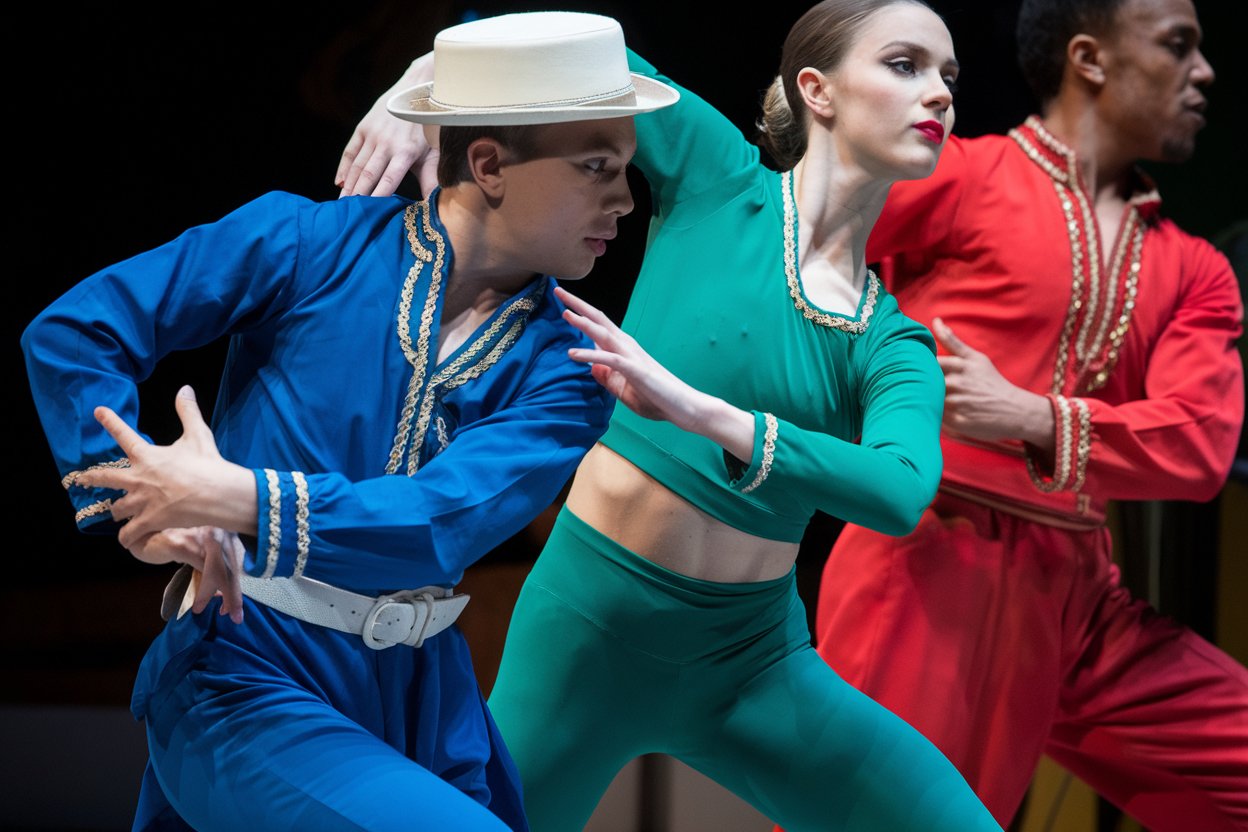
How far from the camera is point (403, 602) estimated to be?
6.99 feet

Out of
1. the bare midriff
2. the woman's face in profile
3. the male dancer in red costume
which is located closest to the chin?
the male dancer in red costume

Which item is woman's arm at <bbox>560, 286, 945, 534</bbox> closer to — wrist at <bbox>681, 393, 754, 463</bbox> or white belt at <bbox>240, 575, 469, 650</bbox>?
wrist at <bbox>681, 393, 754, 463</bbox>

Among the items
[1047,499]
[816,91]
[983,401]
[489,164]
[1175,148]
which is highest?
[489,164]

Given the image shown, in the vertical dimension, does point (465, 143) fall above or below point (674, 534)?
above

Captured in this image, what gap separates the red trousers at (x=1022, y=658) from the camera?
3160mm

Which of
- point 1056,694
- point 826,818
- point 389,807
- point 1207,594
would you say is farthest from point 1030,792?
→ point 389,807

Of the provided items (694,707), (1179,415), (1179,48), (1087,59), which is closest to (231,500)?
(694,707)

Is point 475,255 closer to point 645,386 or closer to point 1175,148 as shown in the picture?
point 645,386

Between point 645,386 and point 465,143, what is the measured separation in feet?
1.25

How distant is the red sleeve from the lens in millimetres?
3174

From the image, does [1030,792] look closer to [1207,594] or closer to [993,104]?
[1207,594]

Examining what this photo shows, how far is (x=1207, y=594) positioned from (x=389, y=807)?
3.08m

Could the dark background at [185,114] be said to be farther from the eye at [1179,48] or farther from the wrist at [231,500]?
the wrist at [231,500]

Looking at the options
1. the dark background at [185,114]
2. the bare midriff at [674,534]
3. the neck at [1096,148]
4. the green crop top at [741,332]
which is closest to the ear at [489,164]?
the green crop top at [741,332]
